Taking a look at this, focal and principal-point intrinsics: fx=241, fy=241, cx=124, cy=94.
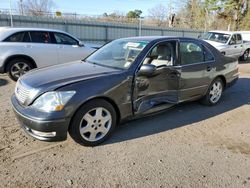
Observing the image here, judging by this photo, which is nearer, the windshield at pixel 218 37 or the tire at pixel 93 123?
the tire at pixel 93 123

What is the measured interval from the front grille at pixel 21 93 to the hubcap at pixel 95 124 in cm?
84

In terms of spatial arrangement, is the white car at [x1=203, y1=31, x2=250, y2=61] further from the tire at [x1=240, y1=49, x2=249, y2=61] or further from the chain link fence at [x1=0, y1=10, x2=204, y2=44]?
the chain link fence at [x1=0, y1=10, x2=204, y2=44]

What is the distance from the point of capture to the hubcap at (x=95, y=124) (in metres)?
3.39

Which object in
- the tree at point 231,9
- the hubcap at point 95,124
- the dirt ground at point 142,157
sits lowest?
the dirt ground at point 142,157

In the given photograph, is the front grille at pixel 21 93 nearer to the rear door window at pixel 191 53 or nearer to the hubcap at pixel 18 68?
the rear door window at pixel 191 53

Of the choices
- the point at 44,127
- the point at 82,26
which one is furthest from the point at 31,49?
the point at 82,26

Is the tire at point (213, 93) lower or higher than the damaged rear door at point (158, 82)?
lower

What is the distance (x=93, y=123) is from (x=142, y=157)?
84 cm

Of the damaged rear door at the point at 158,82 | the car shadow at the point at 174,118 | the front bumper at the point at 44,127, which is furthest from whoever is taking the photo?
the car shadow at the point at 174,118

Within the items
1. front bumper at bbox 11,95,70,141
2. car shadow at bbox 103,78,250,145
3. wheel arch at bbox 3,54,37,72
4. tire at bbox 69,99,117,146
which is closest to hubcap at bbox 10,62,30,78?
wheel arch at bbox 3,54,37,72

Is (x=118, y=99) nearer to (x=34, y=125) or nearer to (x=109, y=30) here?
(x=34, y=125)

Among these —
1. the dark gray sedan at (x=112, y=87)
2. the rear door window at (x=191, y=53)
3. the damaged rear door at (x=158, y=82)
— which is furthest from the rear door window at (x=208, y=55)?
the damaged rear door at (x=158, y=82)

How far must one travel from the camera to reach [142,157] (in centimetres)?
329

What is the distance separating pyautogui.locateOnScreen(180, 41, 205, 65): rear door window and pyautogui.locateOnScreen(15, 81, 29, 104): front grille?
9.08ft
